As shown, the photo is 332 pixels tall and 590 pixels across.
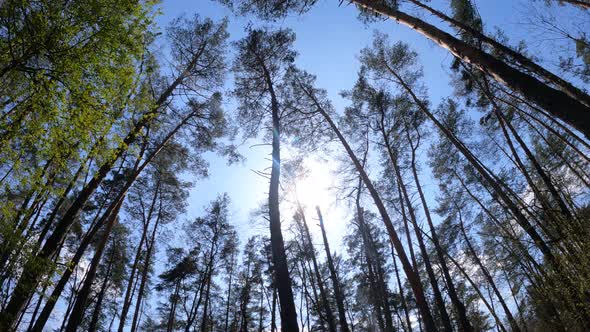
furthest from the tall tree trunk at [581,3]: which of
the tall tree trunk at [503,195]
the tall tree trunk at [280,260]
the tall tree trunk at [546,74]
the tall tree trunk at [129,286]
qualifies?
the tall tree trunk at [129,286]

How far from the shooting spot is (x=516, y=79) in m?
3.55

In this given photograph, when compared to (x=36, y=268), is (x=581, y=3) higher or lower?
higher

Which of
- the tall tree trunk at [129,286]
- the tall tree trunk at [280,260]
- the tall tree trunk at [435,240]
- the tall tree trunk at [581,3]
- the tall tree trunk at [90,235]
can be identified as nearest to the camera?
the tall tree trunk at [280,260]

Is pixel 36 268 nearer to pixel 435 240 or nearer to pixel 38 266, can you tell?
pixel 38 266

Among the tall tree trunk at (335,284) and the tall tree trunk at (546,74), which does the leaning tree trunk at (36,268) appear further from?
the tall tree trunk at (335,284)

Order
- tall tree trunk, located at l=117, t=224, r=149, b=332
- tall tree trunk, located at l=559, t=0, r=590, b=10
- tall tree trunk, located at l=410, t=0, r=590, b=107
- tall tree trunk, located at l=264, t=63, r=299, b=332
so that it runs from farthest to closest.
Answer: tall tree trunk, located at l=117, t=224, r=149, b=332 → tall tree trunk, located at l=559, t=0, r=590, b=10 → tall tree trunk, located at l=264, t=63, r=299, b=332 → tall tree trunk, located at l=410, t=0, r=590, b=107

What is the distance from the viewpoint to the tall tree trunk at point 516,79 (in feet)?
9.44

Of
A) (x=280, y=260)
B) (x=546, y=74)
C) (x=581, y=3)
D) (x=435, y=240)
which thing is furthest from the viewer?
(x=435, y=240)

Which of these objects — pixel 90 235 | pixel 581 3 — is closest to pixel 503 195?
pixel 581 3

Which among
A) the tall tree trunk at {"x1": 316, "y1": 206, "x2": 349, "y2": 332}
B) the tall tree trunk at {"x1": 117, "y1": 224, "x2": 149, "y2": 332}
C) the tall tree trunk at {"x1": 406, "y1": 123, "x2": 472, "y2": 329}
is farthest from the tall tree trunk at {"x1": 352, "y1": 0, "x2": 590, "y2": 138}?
the tall tree trunk at {"x1": 117, "y1": 224, "x2": 149, "y2": 332}

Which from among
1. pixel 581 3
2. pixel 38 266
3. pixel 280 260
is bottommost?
pixel 38 266

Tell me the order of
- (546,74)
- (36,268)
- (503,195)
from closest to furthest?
1. (546,74)
2. (36,268)
3. (503,195)

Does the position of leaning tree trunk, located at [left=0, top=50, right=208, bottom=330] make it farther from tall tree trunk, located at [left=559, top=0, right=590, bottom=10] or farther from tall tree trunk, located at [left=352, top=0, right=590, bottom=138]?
tall tree trunk, located at [left=559, top=0, right=590, bottom=10]

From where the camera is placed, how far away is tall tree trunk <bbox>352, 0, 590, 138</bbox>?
2.88 meters
